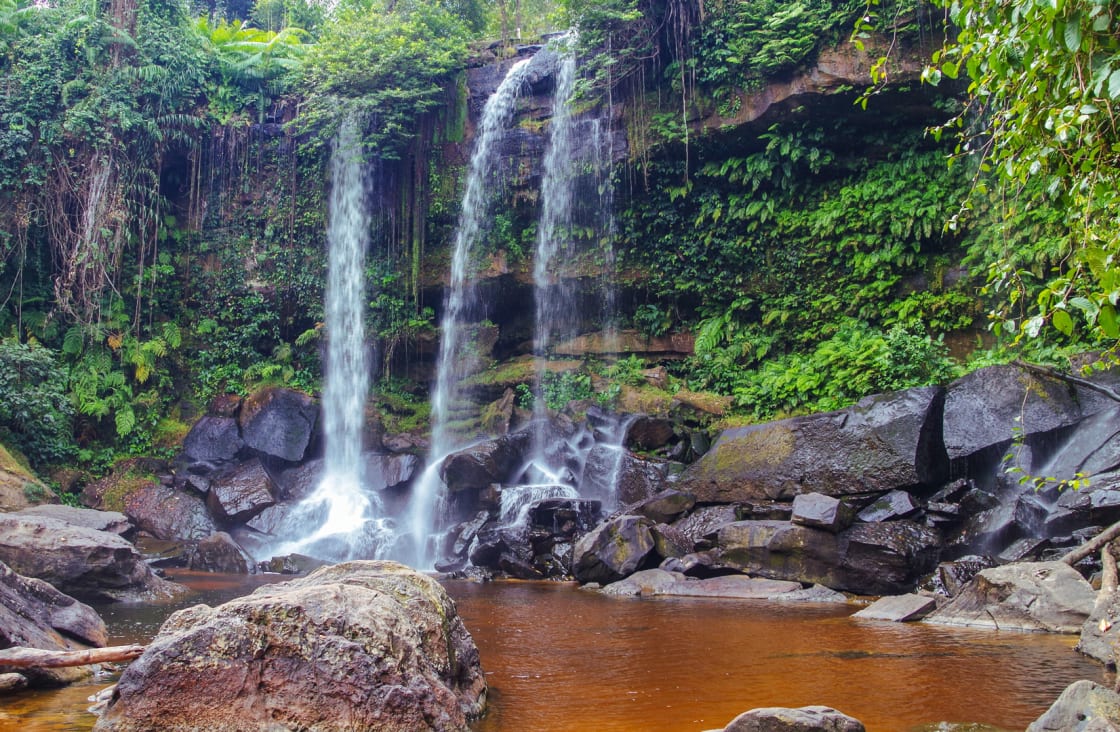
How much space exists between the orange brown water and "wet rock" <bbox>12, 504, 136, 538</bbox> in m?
3.06

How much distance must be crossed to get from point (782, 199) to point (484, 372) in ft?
25.1

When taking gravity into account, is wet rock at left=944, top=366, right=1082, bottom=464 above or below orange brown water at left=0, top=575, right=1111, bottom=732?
above

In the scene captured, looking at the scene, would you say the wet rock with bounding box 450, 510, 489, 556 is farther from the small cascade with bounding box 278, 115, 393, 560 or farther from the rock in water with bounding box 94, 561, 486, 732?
the rock in water with bounding box 94, 561, 486, 732

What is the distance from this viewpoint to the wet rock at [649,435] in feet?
44.4

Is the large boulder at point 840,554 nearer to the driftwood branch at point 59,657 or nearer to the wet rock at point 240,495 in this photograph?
the driftwood branch at point 59,657

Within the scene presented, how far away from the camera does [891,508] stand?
376 inches

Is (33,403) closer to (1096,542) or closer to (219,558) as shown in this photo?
(219,558)

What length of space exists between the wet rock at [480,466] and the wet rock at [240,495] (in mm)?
3588

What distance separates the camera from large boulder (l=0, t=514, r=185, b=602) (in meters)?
7.67

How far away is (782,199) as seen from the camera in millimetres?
16094

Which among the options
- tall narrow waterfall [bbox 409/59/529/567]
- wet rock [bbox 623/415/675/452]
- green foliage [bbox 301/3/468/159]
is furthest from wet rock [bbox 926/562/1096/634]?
green foliage [bbox 301/3/468/159]

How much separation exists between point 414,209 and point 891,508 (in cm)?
1316

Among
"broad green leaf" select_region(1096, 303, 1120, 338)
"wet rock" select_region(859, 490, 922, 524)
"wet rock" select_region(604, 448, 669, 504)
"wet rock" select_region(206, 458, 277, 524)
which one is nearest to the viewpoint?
"broad green leaf" select_region(1096, 303, 1120, 338)

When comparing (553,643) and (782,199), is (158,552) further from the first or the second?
(782,199)
